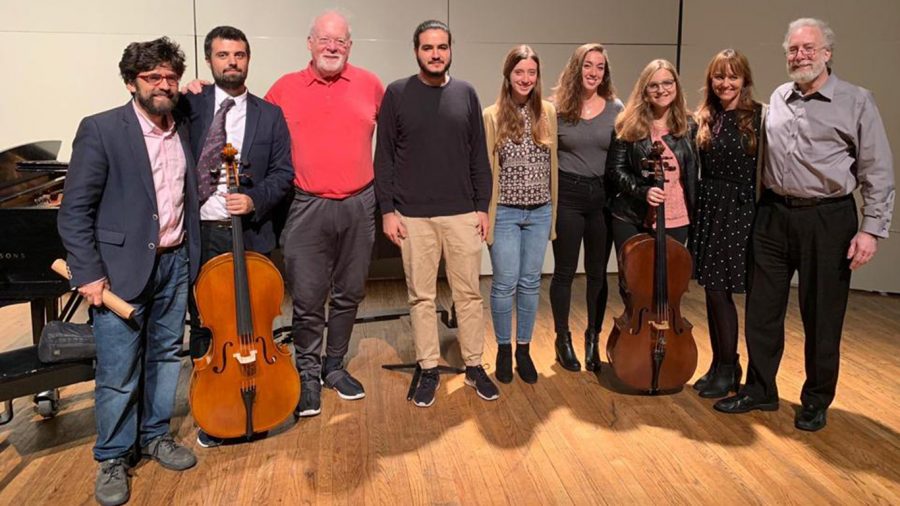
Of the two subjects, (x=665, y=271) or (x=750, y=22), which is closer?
(x=665, y=271)

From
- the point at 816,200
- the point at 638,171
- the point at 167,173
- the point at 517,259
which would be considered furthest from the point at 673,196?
the point at 167,173

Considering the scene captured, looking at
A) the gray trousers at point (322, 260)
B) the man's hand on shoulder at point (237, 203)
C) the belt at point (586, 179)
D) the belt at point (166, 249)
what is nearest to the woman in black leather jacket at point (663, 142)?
the belt at point (586, 179)

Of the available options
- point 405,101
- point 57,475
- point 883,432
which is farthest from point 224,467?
point 883,432

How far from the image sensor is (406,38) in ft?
17.5

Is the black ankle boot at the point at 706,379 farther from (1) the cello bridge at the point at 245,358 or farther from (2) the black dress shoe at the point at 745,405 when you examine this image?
(1) the cello bridge at the point at 245,358

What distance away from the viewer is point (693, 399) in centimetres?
331

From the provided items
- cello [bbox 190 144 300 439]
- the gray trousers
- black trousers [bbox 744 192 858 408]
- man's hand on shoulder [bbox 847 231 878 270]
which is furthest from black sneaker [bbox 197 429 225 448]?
man's hand on shoulder [bbox 847 231 878 270]

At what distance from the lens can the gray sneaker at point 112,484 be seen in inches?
97.3

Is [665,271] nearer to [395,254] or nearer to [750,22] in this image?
[395,254]

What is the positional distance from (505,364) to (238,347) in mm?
1315

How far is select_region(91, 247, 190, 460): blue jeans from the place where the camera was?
249 cm

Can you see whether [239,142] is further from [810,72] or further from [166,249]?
[810,72]

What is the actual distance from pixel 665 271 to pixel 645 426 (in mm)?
622

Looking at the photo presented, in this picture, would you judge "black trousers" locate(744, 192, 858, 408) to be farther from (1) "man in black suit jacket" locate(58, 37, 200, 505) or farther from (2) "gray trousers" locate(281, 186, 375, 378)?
(1) "man in black suit jacket" locate(58, 37, 200, 505)
